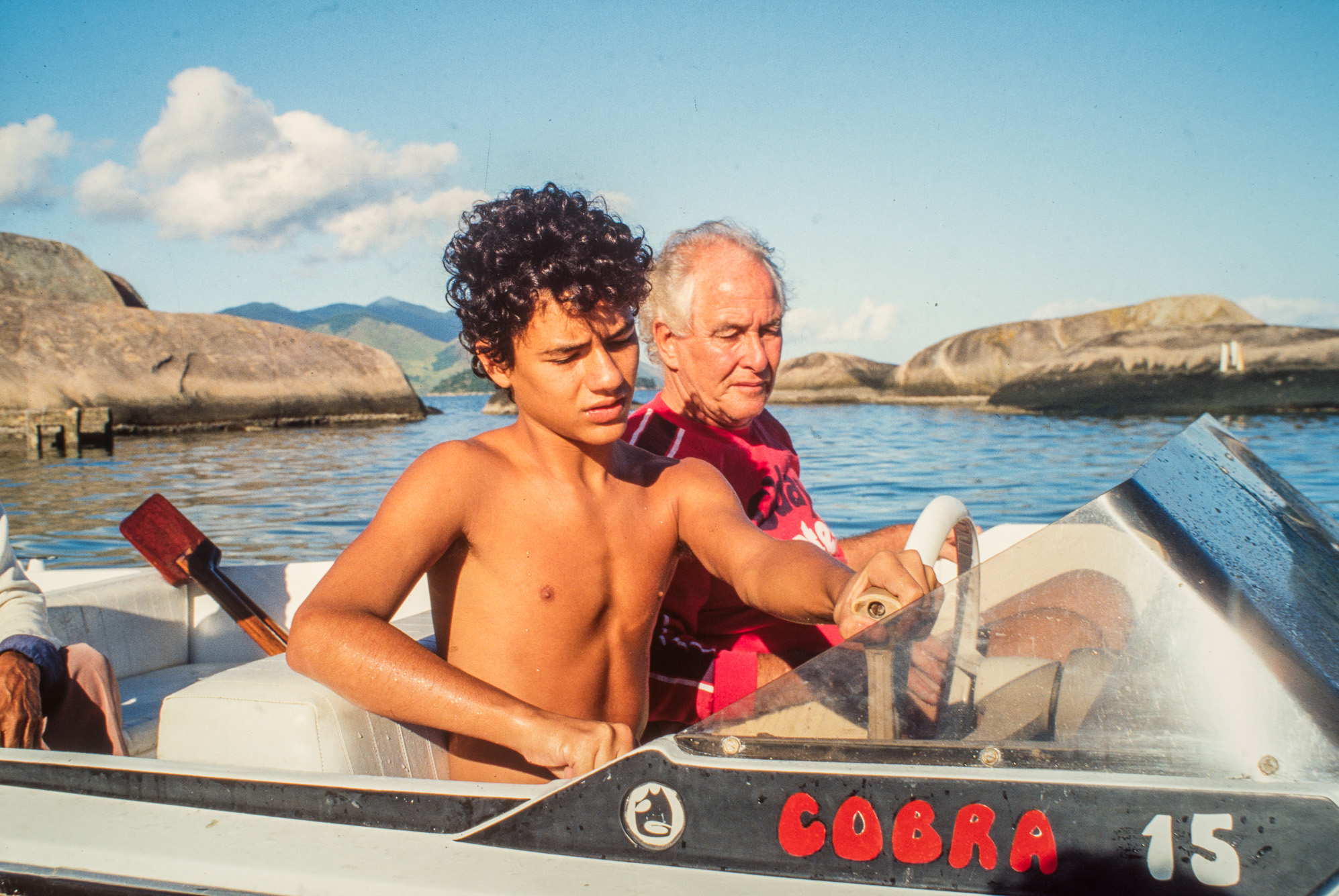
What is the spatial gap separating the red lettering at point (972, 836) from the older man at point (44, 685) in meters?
1.96

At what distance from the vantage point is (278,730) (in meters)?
A: 1.50

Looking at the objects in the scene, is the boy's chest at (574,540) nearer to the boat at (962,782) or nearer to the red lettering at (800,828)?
the boat at (962,782)

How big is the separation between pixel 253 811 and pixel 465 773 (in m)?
0.39

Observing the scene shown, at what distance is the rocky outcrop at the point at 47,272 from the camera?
3809 centimetres

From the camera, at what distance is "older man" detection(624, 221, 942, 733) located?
220 cm

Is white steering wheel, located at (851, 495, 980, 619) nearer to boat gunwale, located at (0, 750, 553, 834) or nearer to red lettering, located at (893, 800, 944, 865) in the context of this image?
red lettering, located at (893, 800, 944, 865)

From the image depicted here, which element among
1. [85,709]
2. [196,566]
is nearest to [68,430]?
[196,566]

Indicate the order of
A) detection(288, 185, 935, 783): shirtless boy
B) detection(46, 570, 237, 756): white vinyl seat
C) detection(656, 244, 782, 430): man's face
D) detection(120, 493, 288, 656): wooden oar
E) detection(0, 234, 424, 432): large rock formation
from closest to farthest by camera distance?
detection(288, 185, 935, 783): shirtless boy
detection(656, 244, 782, 430): man's face
detection(46, 570, 237, 756): white vinyl seat
detection(120, 493, 288, 656): wooden oar
detection(0, 234, 424, 432): large rock formation

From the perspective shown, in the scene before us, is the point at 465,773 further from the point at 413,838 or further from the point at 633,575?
the point at 633,575

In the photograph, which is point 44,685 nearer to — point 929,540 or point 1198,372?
point 929,540

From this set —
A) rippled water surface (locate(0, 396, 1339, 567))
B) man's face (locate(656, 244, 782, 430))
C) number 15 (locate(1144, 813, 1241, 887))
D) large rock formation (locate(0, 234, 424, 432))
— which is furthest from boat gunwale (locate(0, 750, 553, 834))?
large rock formation (locate(0, 234, 424, 432))

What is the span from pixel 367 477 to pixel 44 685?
48.5 ft

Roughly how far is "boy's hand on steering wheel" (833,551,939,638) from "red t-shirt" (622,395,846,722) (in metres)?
0.82

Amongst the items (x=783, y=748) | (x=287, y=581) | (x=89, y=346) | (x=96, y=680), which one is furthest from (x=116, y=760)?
(x=89, y=346)
